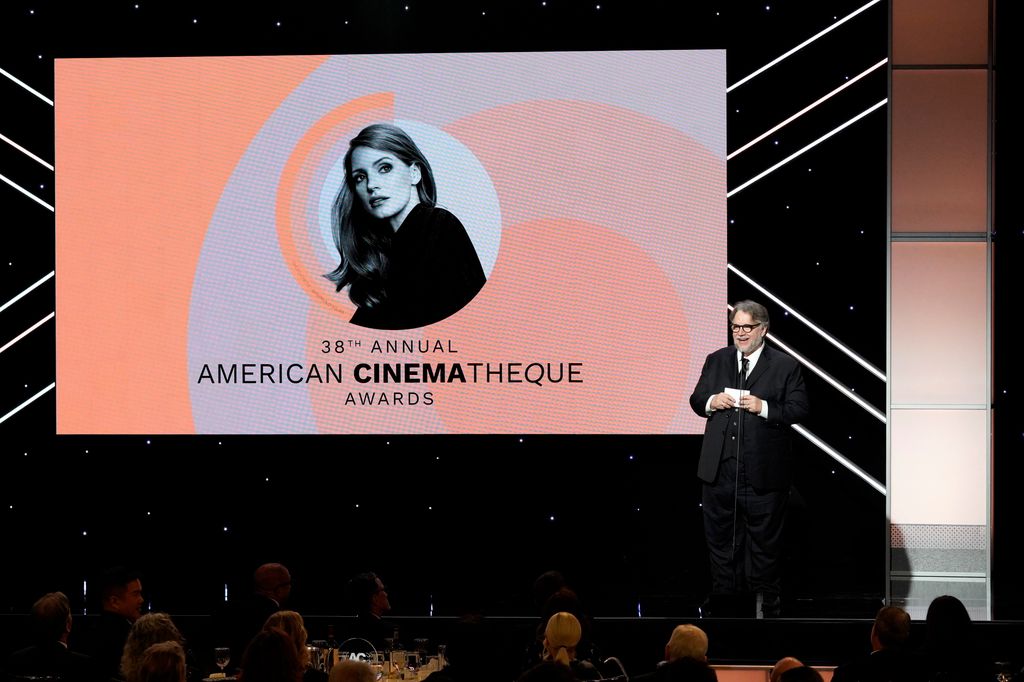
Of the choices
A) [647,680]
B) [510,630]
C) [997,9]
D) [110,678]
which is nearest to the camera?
[647,680]

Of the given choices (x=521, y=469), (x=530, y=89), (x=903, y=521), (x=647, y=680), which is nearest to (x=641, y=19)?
(x=530, y=89)

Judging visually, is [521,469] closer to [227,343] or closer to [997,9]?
[227,343]

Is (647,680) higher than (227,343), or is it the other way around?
(227,343)

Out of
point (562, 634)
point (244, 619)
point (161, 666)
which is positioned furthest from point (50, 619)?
point (562, 634)

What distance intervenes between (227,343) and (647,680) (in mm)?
4159

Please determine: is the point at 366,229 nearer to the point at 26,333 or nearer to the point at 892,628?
the point at 26,333

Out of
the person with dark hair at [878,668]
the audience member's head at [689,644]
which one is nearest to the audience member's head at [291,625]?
the audience member's head at [689,644]

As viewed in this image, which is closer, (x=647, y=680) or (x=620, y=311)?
(x=647, y=680)

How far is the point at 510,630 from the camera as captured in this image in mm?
6918

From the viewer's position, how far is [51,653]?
185 inches

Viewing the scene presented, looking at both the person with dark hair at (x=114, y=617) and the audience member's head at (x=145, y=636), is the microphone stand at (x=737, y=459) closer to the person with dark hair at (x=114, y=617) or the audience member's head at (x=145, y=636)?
the person with dark hair at (x=114, y=617)

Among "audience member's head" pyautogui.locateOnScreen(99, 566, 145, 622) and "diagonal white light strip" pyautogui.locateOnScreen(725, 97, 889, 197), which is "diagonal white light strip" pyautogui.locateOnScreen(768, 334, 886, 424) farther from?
"audience member's head" pyautogui.locateOnScreen(99, 566, 145, 622)

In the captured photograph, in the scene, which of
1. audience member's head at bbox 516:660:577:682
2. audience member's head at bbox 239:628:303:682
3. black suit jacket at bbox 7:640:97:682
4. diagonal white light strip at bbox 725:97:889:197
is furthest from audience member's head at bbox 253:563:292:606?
diagonal white light strip at bbox 725:97:889:197

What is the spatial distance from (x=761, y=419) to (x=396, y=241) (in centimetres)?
248
